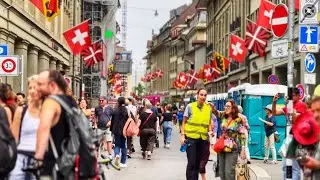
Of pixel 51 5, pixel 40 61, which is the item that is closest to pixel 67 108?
pixel 51 5

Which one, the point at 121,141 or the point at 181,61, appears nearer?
the point at 121,141

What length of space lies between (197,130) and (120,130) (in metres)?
6.20

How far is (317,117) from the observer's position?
673 cm

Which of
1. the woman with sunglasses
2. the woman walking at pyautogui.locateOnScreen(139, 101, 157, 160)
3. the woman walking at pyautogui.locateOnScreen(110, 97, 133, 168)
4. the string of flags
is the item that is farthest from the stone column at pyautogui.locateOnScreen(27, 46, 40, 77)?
the woman with sunglasses

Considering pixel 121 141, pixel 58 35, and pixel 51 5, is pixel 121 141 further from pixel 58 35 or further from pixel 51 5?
pixel 58 35

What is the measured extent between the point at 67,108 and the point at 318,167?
7.62 feet

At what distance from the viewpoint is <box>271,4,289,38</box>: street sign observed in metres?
15.8

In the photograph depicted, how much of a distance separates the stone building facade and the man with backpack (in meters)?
17.0

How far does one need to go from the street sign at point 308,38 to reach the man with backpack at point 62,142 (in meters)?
10.1

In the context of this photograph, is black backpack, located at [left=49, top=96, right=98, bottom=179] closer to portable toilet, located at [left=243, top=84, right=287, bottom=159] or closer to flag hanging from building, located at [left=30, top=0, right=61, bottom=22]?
portable toilet, located at [left=243, top=84, right=287, bottom=159]

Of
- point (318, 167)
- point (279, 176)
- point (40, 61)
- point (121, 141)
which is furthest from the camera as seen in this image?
point (40, 61)

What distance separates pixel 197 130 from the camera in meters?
12.1

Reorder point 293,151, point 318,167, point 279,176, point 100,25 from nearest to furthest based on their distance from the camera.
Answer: point 318,167 < point 293,151 < point 279,176 < point 100,25

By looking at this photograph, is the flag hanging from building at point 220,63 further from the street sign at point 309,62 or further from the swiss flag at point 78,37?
the street sign at point 309,62
